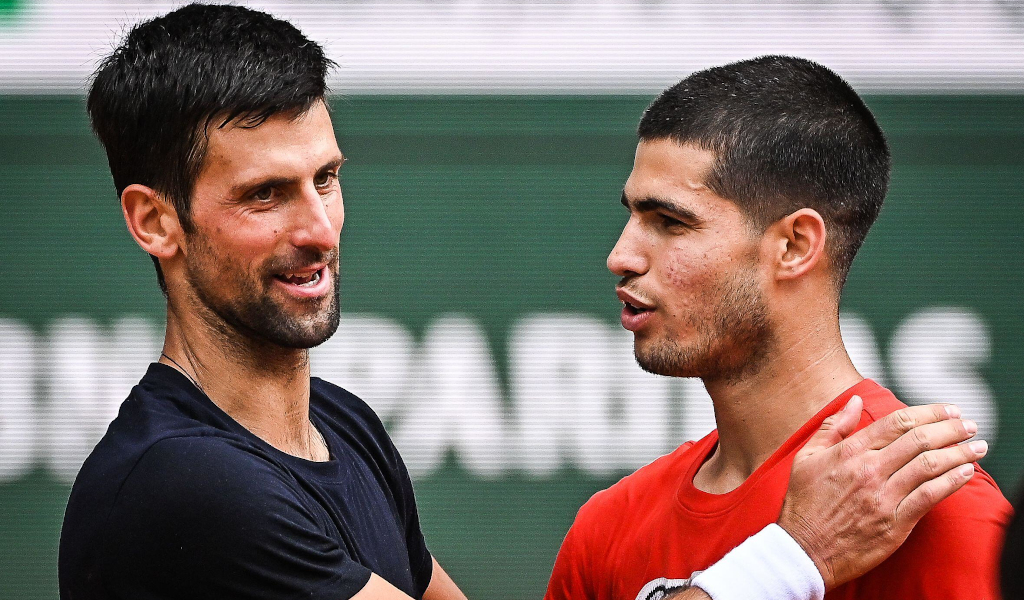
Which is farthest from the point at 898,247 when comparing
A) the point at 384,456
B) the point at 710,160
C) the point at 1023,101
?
the point at 384,456

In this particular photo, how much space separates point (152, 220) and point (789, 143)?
111cm

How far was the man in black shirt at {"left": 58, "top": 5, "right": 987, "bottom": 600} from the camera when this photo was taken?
1724mm

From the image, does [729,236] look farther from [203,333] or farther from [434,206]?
[434,206]

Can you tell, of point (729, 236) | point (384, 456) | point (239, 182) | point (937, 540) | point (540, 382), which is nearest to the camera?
point (937, 540)

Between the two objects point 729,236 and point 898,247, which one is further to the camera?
point 898,247

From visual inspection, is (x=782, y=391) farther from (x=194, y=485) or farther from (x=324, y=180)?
(x=194, y=485)

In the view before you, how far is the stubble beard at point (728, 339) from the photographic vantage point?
2.03 meters

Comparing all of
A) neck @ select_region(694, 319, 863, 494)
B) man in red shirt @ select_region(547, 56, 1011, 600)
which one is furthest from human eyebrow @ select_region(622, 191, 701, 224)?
neck @ select_region(694, 319, 863, 494)

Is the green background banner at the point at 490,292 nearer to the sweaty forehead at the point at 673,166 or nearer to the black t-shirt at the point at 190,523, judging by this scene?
the sweaty forehead at the point at 673,166

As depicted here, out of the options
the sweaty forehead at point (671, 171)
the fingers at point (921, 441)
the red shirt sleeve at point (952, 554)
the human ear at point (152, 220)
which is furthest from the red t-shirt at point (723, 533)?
the human ear at point (152, 220)

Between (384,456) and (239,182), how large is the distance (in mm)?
633

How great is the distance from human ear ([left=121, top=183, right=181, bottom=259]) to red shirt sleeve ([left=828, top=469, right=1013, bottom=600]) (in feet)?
4.06

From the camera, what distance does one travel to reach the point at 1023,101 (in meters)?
3.85

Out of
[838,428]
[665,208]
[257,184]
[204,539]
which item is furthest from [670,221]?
[204,539]
